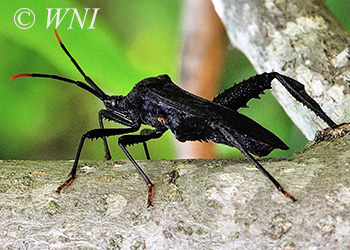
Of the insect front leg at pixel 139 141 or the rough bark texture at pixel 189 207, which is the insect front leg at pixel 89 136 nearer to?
the rough bark texture at pixel 189 207

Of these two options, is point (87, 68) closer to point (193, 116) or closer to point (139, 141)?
point (139, 141)

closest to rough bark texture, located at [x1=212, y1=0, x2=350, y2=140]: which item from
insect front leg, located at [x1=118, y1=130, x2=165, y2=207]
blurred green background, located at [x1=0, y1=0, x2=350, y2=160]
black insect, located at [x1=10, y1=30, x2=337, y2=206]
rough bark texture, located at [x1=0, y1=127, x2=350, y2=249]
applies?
black insect, located at [x1=10, y1=30, x2=337, y2=206]

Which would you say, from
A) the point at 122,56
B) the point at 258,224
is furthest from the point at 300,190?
the point at 122,56

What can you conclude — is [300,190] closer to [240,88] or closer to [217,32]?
[240,88]

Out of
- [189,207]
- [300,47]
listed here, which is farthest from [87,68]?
[189,207]

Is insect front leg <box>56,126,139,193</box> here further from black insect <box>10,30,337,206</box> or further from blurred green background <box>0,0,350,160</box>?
blurred green background <box>0,0,350,160</box>
